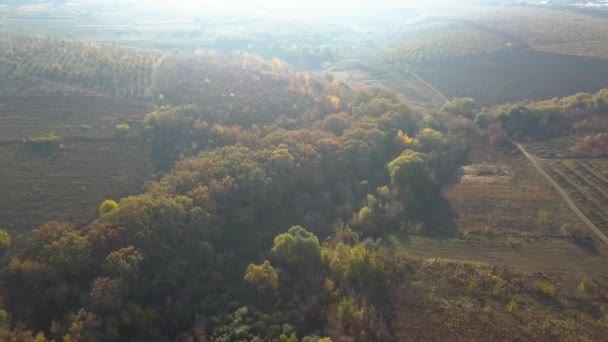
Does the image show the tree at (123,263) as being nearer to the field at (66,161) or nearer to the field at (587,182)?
the field at (66,161)

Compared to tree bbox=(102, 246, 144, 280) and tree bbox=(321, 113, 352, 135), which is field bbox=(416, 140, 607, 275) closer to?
tree bbox=(321, 113, 352, 135)

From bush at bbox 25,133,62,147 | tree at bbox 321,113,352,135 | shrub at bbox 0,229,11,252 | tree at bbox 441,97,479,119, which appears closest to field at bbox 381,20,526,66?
tree at bbox 441,97,479,119

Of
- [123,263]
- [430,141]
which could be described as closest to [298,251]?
[123,263]

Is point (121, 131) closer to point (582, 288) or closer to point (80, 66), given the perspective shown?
point (80, 66)

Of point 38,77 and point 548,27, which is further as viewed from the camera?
point 548,27

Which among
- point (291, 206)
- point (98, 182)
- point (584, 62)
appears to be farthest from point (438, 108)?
point (98, 182)

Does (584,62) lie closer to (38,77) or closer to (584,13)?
(584,13)
